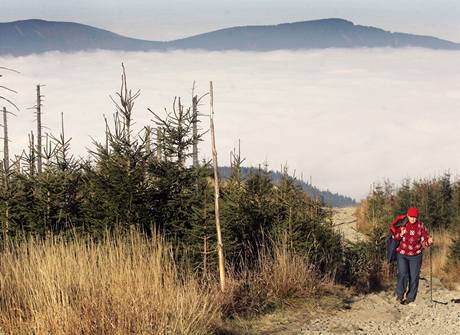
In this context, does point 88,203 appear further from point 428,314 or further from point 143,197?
point 428,314

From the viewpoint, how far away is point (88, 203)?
16.0 meters

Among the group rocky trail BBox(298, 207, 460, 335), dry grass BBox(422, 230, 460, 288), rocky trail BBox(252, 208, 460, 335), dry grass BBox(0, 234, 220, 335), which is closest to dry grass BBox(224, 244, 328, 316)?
rocky trail BBox(252, 208, 460, 335)

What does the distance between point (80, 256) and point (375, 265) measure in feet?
44.9

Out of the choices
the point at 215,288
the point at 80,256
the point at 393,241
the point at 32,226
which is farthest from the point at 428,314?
the point at 32,226

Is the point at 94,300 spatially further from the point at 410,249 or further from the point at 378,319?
the point at 410,249

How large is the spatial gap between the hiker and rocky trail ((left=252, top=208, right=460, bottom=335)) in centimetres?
Result: 33

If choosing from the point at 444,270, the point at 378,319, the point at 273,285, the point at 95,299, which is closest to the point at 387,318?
the point at 378,319

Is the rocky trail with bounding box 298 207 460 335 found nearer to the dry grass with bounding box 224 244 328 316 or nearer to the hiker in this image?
the hiker

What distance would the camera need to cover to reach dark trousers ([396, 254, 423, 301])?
12.7m

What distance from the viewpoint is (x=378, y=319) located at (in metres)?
11.3

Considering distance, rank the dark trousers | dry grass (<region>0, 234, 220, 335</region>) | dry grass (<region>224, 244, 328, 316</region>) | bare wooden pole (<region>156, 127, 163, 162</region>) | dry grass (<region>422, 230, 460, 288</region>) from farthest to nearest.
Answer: dry grass (<region>422, 230, 460, 288</region>), bare wooden pole (<region>156, 127, 163, 162</region>), the dark trousers, dry grass (<region>224, 244, 328, 316</region>), dry grass (<region>0, 234, 220, 335</region>)

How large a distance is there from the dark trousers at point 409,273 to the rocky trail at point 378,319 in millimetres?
253

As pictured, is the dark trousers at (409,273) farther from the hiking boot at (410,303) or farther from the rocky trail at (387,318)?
the rocky trail at (387,318)

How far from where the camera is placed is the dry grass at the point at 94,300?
23.2ft
